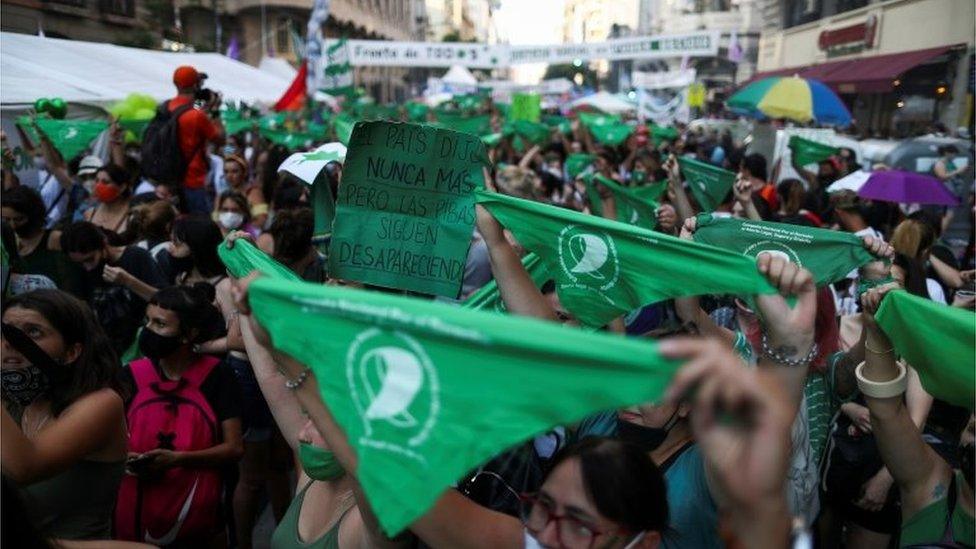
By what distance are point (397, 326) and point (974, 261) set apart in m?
7.05

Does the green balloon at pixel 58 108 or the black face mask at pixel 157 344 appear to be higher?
the green balloon at pixel 58 108

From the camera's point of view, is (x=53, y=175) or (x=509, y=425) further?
(x=53, y=175)

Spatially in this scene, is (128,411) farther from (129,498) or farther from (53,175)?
(53,175)

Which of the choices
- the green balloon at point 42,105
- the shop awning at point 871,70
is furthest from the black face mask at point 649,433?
the shop awning at point 871,70

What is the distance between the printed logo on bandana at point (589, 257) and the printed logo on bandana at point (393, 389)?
3.32ft

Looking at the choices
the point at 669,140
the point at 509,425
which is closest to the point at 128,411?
the point at 509,425

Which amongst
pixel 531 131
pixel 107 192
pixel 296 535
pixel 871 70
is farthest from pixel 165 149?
pixel 871 70

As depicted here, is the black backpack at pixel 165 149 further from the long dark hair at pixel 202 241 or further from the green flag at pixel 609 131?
the green flag at pixel 609 131

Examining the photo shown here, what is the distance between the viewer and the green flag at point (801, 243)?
2.53 meters

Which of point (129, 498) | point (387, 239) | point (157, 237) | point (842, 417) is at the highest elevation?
point (387, 239)

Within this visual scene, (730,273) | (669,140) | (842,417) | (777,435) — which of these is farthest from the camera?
(669,140)

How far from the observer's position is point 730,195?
681cm

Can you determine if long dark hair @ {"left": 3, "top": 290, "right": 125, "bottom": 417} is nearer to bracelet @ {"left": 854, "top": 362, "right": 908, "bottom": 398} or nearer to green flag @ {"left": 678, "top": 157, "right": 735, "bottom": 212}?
bracelet @ {"left": 854, "top": 362, "right": 908, "bottom": 398}

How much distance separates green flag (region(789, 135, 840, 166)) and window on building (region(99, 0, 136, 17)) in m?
23.7
